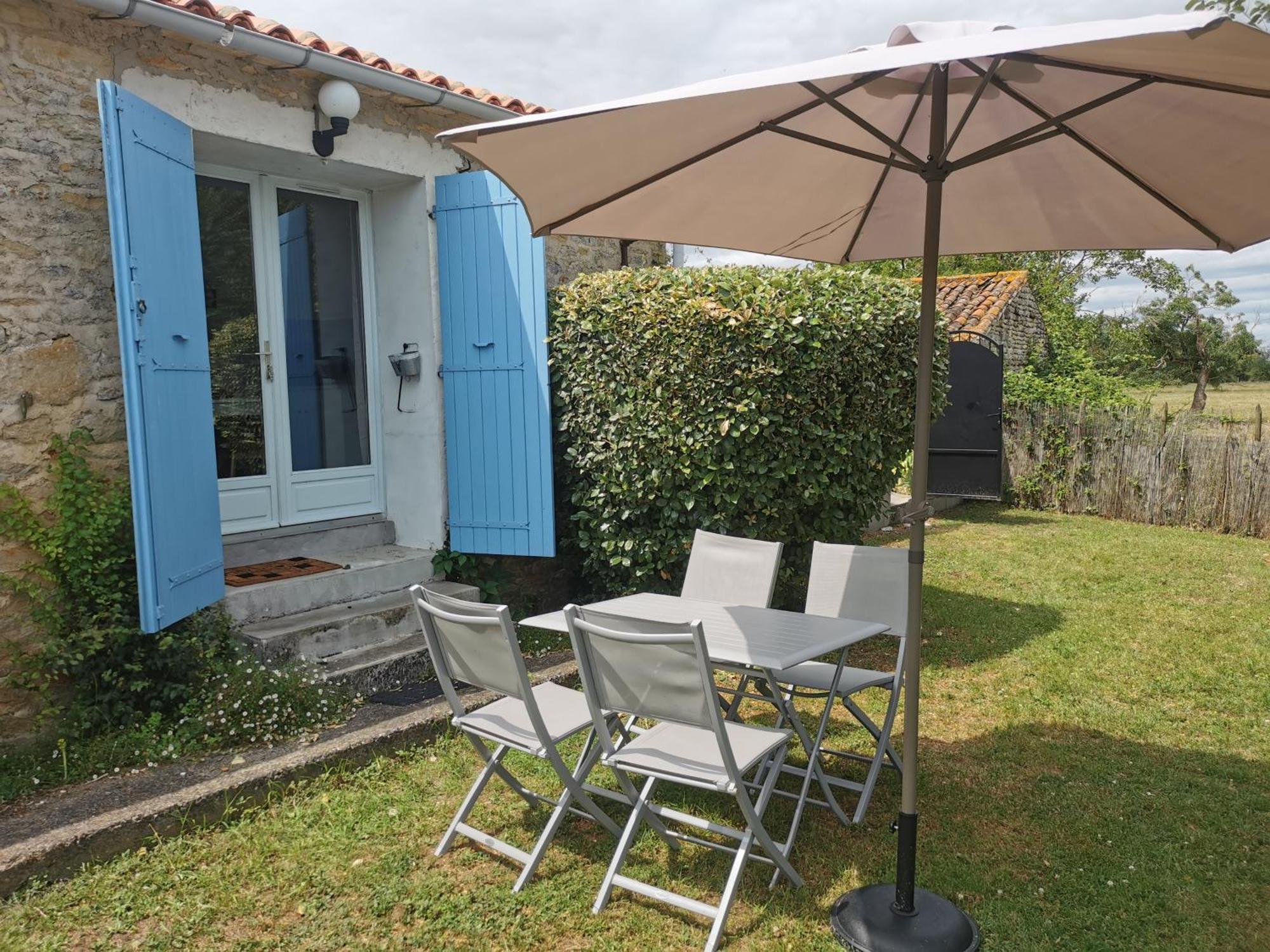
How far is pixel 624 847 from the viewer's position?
295 cm

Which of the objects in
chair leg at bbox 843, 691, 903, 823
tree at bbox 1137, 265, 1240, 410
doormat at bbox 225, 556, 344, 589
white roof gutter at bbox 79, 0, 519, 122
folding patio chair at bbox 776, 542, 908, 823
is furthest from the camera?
tree at bbox 1137, 265, 1240, 410

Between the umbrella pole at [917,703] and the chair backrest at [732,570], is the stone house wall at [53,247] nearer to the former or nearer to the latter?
the chair backrest at [732,570]

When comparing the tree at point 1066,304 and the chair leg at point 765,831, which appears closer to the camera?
the chair leg at point 765,831

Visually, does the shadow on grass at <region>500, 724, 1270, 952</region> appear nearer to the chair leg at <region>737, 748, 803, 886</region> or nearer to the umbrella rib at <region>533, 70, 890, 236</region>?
the chair leg at <region>737, 748, 803, 886</region>

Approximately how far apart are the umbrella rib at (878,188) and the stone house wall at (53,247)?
355 centimetres

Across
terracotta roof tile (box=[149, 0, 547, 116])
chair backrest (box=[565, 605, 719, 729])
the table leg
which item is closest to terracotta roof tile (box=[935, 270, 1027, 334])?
terracotta roof tile (box=[149, 0, 547, 116])

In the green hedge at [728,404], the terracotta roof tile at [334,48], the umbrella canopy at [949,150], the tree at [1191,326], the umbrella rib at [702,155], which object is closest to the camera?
the umbrella canopy at [949,150]

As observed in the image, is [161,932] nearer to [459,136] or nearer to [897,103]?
[459,136]

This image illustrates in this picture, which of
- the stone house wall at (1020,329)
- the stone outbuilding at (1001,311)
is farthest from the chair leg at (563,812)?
the stone house wall at (1020,329)

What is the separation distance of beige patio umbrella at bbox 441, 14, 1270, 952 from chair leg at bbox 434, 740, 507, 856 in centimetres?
131

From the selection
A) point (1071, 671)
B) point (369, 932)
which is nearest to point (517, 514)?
point (369, 932)

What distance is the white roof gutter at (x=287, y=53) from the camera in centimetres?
412

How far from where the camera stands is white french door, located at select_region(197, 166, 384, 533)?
534 cm

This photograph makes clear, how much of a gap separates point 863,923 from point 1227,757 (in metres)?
2.41
